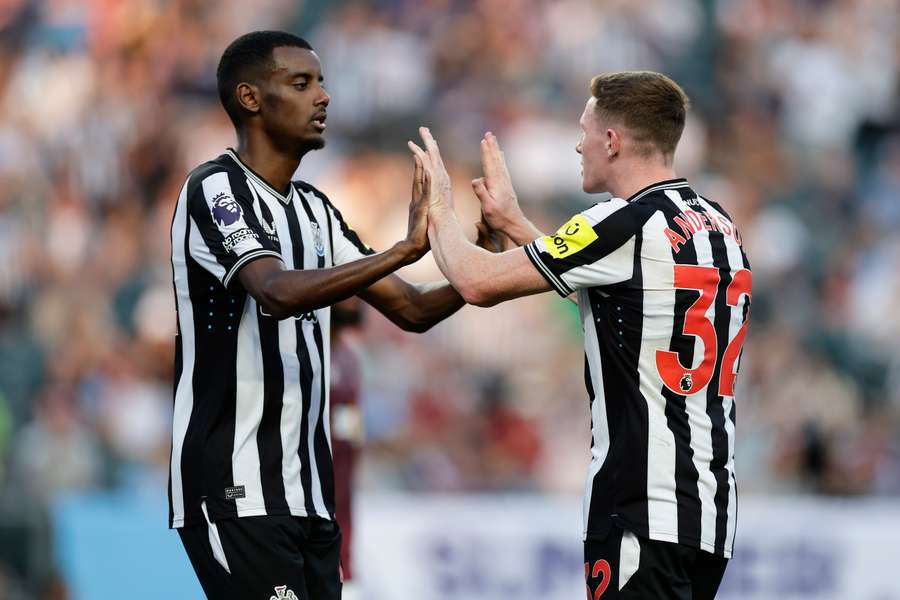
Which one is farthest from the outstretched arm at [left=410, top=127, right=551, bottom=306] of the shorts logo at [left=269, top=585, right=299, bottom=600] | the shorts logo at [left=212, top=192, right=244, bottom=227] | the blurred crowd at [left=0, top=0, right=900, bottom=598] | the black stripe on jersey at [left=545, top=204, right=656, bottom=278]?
the blurred crowd at [left=0, top=0, right=900, bottom=598]

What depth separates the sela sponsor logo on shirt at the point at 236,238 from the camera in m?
4.88

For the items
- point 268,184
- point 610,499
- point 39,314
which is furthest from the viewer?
point 39,314

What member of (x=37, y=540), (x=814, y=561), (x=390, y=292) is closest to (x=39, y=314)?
(x=37, y=540)

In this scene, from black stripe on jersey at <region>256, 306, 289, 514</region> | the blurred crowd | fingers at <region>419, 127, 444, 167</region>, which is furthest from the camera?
the blurred crowd

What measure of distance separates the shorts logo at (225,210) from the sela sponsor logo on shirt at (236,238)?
0.15ft

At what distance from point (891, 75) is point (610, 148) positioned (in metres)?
11.0

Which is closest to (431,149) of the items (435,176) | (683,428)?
(435,176)

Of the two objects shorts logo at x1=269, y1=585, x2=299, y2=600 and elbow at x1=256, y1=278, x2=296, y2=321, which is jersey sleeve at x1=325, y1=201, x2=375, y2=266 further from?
shorts logo at x1=269, y1=585, x2=299, y2=600

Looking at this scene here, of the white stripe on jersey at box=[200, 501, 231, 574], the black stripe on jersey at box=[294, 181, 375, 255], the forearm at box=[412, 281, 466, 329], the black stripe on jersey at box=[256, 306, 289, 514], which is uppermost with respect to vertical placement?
the black stripe on jersey at box=[294, 181, 375, 255]

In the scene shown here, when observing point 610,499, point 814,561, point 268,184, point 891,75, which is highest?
point 891,75

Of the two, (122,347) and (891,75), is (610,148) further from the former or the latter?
(891,75)

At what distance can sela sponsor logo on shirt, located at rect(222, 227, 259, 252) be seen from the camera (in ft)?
16.0

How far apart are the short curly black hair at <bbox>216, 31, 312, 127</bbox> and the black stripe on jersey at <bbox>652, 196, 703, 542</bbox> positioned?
151 cm

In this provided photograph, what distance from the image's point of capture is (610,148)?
16.8 feet
